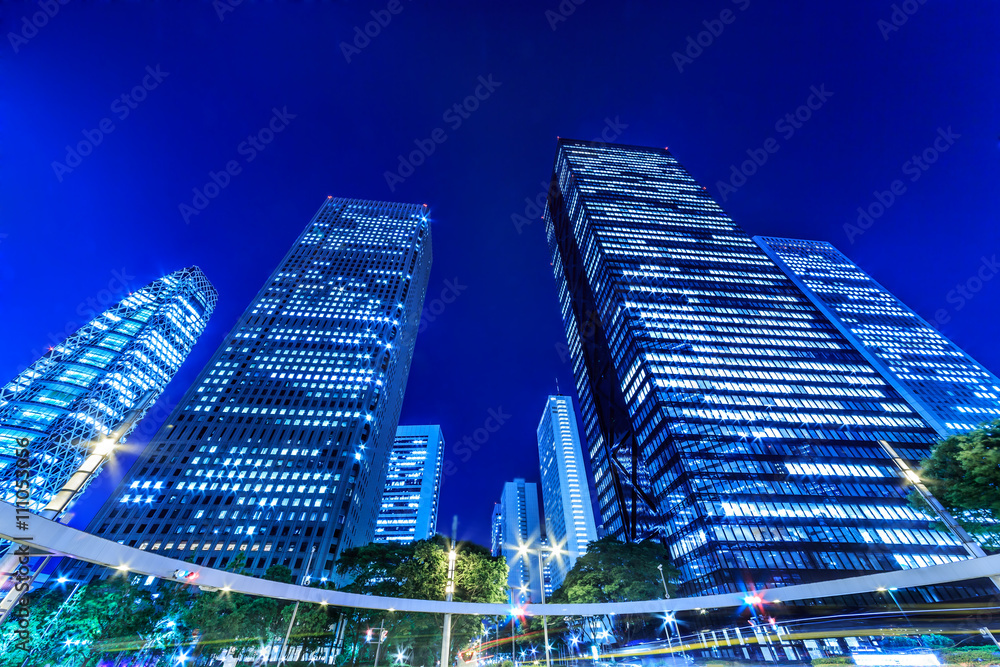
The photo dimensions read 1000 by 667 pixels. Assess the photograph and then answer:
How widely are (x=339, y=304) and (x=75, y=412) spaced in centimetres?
5941

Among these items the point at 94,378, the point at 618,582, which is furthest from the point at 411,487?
the point at 618,582

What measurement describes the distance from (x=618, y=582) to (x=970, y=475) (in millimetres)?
33699

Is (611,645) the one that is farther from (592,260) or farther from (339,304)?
(339,304)

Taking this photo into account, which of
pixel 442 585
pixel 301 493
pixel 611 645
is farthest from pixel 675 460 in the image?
pixel 301 493

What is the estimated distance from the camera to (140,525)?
76.2 meters

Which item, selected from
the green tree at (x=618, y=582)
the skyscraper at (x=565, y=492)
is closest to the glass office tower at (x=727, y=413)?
the green tree at (x=618, y=582)

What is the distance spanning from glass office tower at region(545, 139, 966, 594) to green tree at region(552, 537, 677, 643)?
39.6 ft

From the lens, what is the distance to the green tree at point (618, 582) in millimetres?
46969

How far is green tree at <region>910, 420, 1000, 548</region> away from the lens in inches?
1137

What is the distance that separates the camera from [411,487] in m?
163

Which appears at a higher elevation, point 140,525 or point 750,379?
point 750,379

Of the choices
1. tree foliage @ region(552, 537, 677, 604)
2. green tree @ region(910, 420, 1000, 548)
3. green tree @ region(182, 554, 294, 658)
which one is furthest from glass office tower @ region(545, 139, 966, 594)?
green tree @ region(182, 554, 294, 658)

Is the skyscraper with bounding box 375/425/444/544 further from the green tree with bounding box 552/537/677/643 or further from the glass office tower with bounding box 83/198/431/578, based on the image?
the green tree with bounding box 552/537/677/643

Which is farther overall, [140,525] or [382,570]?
[140,525]
